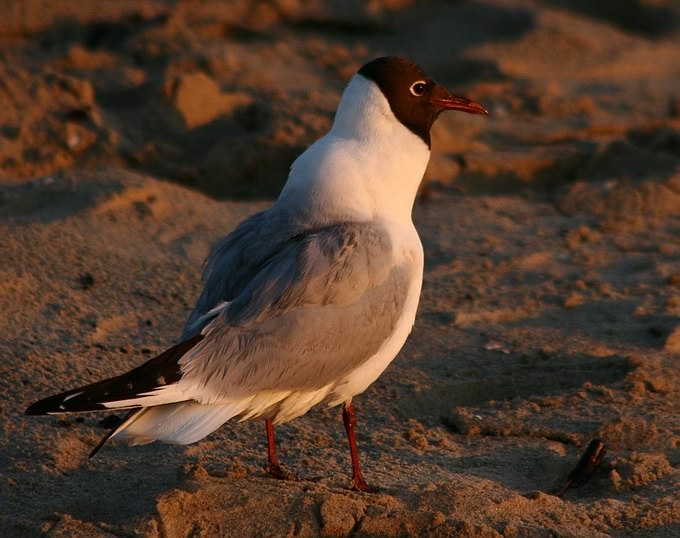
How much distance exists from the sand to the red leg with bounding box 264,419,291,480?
0.07 metres

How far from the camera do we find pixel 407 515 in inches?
158

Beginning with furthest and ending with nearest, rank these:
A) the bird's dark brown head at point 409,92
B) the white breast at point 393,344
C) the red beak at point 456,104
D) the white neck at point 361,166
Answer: the red beak at point 456,104 → the bird's dark brown head at point 409,92 → the white neck at point 361,166 → the white breast at point 393,344

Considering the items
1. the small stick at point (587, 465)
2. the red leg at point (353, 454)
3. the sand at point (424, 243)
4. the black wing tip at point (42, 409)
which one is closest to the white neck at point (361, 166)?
the red leg at point (353, 454)

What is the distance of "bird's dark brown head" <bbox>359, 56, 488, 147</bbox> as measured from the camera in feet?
16.0

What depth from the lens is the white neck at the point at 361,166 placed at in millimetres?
4551

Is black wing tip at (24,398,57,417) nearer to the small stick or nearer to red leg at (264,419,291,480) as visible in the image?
red leg at (264,419,291,480)

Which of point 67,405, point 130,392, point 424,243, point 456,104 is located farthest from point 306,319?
point 424,243

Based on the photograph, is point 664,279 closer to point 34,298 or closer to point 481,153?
point 481,153

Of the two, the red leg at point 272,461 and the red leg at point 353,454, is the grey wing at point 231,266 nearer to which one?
the red leg at point 272,461

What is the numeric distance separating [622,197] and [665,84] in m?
2.57

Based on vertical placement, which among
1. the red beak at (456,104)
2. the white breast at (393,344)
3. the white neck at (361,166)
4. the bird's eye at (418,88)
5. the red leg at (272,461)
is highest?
the bird's eye at (418,88)

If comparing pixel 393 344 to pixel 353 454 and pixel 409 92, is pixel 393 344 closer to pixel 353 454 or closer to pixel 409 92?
pixel 353 454

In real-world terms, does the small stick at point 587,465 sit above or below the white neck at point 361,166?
below

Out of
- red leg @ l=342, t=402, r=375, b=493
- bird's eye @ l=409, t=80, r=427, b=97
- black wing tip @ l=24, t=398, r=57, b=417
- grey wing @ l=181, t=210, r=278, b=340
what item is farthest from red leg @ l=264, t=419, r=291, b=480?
bird's eye @ l=409, t=80, r=427, b=97
